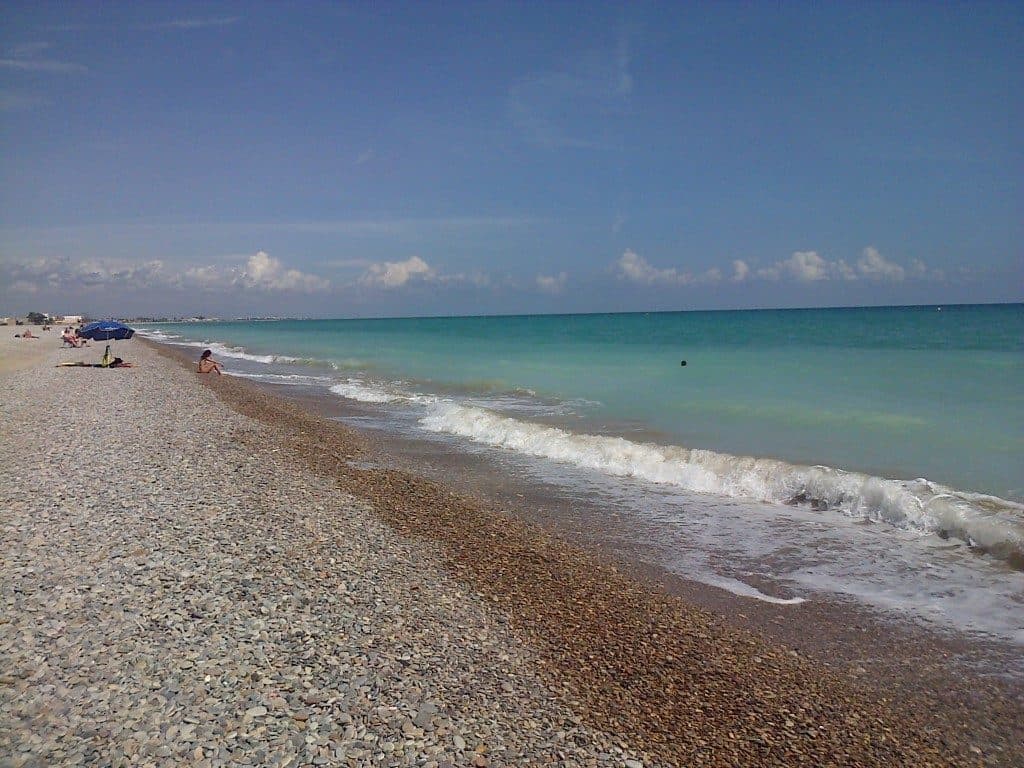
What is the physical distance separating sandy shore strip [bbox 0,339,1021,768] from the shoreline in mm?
47

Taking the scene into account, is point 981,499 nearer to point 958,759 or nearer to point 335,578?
point 958,759

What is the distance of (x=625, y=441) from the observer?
14.6m

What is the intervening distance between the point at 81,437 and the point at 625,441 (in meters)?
10.9

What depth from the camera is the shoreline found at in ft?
17.3

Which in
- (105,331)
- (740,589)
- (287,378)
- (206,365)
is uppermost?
(105,331)

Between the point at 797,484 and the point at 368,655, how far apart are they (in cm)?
825

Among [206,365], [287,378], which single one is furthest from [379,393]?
[206,365]

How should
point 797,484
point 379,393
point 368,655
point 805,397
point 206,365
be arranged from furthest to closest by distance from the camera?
point 206,365 < point 379,393 < point 805,397 < point 797,484 < point 368,655

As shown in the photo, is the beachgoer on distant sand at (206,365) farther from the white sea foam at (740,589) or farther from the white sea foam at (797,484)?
the white sea foam at (740,589)

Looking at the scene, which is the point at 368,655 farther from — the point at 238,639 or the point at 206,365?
the point at 206,365

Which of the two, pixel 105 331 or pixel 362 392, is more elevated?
pixel 105 331

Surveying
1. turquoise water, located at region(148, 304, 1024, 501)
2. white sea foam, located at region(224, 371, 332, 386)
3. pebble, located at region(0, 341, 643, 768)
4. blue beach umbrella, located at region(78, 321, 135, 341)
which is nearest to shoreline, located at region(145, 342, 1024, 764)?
pebble, located at region(0, 341, 643, 768)

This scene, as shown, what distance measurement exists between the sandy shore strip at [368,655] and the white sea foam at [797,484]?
423 cm

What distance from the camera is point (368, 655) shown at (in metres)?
5.38
